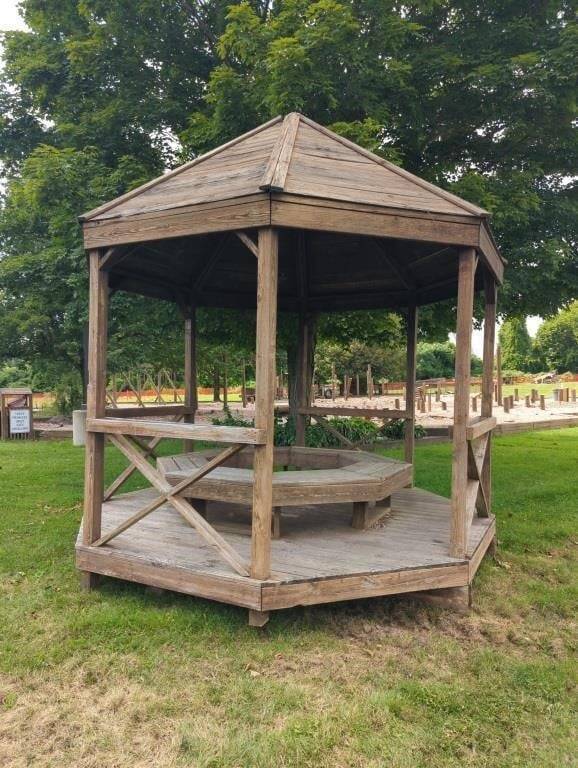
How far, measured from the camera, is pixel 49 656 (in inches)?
136

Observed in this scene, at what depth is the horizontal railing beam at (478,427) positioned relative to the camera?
421cm

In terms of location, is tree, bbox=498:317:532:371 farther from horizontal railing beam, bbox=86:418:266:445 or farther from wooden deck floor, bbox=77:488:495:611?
horizontal railing beam, bbox=86:418:266:445

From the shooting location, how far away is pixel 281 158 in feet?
13.0

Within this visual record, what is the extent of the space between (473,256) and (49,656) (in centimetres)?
407

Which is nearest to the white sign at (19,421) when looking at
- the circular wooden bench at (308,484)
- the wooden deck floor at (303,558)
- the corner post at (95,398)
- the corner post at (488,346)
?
the wooden deck floor at (303,558)

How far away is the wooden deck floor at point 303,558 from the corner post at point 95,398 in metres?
0.20

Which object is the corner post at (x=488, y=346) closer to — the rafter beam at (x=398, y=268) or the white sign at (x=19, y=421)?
the rafter beam at (x=398, y=268)

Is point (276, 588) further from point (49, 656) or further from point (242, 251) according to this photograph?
point (242, 251)

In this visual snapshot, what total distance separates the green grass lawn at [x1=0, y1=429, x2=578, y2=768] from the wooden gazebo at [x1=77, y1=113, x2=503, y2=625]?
0.96 feet

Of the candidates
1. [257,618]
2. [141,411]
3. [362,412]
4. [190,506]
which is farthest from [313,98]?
[257,618]

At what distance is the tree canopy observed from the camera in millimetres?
7586

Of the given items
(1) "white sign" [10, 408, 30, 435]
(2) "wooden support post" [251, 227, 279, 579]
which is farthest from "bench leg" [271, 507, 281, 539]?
(1) "white sign" [10, 408, 30, 435]

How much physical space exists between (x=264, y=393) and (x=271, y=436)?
30cm

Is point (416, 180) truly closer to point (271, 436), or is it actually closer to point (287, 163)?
point (287, 163)
